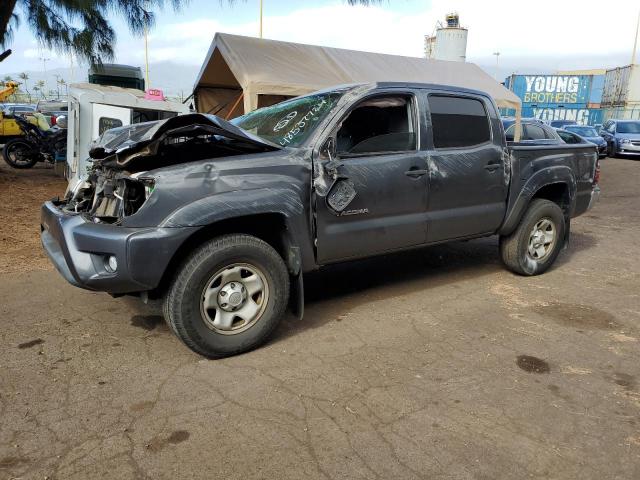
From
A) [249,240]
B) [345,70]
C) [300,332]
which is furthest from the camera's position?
[345,70]

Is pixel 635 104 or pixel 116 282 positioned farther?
pixel 635 104

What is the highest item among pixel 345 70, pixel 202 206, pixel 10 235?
pixel 345 70

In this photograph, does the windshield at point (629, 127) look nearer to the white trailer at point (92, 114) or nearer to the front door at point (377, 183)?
the white trailer at point (92, 114)

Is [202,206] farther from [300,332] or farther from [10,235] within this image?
[10,235]

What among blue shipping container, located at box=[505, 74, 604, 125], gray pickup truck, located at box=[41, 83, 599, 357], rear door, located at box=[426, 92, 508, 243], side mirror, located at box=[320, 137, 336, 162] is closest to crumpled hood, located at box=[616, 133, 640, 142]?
blue shipping container, located at box=[505, 74, 604, 125]

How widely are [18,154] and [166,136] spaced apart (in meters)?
11.7

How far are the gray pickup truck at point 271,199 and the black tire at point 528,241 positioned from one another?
29 cm

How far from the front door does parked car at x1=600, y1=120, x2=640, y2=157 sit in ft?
67.1

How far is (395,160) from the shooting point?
4.23 meters

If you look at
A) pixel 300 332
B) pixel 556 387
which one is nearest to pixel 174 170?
pixel 300 332

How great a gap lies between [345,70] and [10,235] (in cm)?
777

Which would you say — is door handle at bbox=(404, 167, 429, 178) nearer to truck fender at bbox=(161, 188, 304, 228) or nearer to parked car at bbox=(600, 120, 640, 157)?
truck fender at bbox=(161, 188, 304, 228)

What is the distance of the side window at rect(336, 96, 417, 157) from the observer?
4.19 m

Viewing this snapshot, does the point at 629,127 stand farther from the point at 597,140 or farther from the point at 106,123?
the point at 106,123
